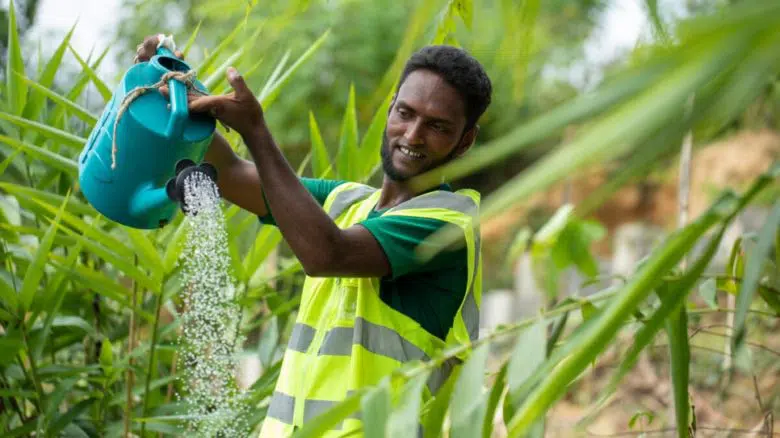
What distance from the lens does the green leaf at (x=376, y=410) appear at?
95 centimetres

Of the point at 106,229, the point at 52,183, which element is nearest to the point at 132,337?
the point at 106,229

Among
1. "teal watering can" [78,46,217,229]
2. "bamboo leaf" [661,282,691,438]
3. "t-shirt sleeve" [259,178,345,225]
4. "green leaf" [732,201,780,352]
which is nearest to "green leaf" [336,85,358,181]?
"t-shirt sleeve" [259,178,345,225]

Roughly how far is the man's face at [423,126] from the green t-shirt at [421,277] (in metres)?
0.10

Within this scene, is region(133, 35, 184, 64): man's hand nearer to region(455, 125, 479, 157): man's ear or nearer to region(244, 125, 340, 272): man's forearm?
region(244, 125, 340, 272): man's forearm

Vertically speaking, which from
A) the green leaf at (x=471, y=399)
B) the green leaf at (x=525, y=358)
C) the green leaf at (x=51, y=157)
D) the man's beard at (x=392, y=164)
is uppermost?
the green leaf at (x=51, y=157)

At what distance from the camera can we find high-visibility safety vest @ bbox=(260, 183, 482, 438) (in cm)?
168

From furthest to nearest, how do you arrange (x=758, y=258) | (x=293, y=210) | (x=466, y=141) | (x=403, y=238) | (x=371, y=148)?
(x=371, y=148), (x=466, y=141), (x=403, y=238), (x=293, y=210), (x=758, y=258)

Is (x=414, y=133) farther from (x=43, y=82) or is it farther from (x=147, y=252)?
(x=43, y=82)

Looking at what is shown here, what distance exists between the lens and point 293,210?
1511 millimetres

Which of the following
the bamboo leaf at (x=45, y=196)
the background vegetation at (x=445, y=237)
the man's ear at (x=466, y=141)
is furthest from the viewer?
the bamboo leaf at (x=45, y=196)

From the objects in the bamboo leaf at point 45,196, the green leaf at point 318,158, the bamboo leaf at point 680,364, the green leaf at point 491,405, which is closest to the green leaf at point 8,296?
the bamboo leaf at point 45,196

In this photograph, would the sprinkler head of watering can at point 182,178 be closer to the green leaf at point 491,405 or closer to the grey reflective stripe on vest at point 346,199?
the grey reflective stripe on vest at point 346,199

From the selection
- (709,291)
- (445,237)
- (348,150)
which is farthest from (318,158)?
(445,237)

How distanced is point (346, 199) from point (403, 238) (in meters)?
0.33
